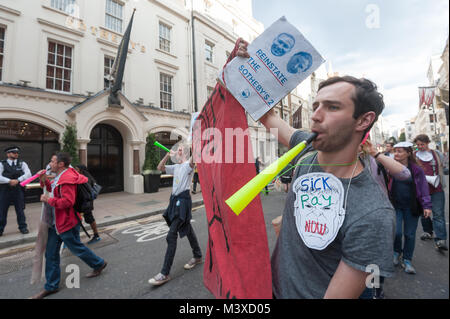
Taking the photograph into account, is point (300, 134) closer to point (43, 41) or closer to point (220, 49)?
point (43, 41)

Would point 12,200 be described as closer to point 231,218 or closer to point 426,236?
point 231,218

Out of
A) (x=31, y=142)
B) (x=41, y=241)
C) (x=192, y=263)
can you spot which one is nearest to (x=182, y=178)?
(x=192, y=263)

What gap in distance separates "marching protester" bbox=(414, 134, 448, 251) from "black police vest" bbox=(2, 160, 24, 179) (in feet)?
26.5

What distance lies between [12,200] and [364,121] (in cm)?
669

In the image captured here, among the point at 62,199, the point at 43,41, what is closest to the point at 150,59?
the point at 43,41

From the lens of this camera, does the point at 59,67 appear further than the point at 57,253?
Yes

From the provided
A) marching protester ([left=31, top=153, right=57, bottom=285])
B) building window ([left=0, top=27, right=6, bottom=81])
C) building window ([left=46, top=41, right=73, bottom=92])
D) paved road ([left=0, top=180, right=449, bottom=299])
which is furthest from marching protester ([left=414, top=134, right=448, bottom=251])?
building window ([left=0, top=27, right=6, bottom=81])

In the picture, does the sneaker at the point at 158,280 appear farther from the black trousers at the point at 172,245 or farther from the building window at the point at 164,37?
the building window at the point at 164,37

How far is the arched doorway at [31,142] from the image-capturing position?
739cm

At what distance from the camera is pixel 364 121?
0.98 m

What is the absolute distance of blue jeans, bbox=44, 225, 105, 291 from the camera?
8.68 feet

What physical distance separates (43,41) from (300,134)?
11149mm

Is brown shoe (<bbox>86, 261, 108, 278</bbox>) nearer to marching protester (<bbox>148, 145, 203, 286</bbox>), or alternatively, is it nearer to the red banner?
marching protester (<bbox>148, 145, 203, 286</bbox>)

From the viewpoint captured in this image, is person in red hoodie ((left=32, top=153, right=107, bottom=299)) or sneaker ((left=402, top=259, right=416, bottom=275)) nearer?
person in red hoodie ((left=32, top=153, right=107, bottom=299))
